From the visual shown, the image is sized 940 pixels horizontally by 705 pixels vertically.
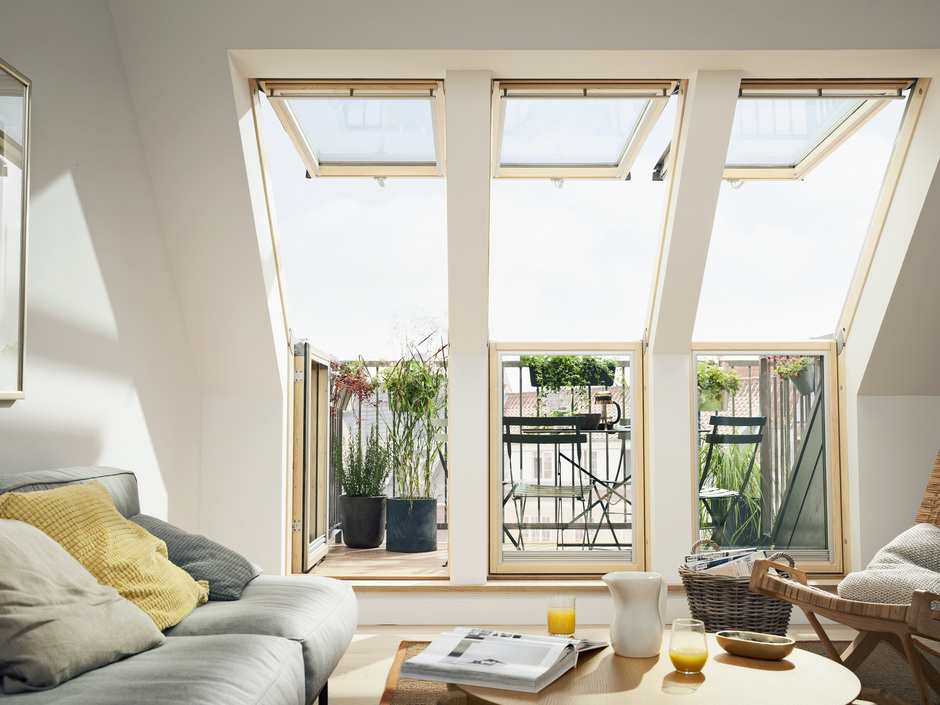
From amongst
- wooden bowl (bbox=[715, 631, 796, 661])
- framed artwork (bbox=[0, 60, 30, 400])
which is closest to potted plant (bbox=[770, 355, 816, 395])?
wooden bowl (bbox=[715, 631, 796, 661])

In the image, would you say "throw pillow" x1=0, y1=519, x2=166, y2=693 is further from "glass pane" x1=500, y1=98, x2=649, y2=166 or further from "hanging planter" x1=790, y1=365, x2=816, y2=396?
"hanging planter" x1=790, y1=365, x2=816, y2=396

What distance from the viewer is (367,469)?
542 centimetres

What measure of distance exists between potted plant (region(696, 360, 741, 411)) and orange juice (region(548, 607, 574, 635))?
103 inches

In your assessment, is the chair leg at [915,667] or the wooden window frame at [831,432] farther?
the wooden window frame at [831,432]

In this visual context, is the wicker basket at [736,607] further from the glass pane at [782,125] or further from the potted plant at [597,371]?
the glass pane at [782,125]

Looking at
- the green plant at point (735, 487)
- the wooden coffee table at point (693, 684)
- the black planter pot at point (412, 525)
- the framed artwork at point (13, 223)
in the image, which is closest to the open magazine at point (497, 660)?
the wooden coffee table at point (693, 684)

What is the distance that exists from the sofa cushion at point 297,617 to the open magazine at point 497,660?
45 centimetres

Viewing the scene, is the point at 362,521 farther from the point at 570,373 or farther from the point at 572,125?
the point at 572,125

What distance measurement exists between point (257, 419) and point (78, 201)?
1.63 metres

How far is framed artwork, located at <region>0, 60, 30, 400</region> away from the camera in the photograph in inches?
93.7

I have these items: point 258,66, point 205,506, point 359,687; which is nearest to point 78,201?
point 258,66

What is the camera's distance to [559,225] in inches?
228

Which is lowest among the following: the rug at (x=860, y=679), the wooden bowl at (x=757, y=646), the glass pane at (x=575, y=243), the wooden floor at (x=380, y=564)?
the rug at (x=860, y=679)

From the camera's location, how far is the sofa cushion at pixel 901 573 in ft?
9.95
